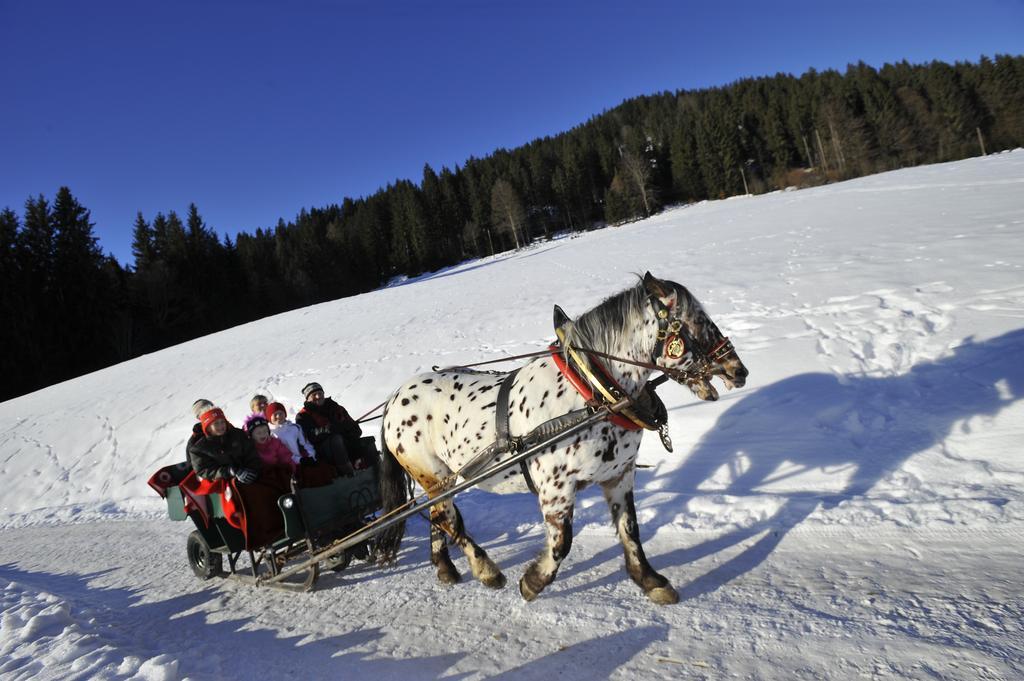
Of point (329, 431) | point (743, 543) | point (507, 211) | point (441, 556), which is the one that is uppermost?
point (507, 211)

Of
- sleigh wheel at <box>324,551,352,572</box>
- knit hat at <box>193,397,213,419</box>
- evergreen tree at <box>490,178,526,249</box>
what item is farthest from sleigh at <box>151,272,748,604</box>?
evergreen tree at <box>490,178,526,249</box>

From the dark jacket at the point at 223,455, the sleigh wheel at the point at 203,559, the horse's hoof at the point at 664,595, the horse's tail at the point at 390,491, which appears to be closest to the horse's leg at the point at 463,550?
the horse's tail at the point at 390,491

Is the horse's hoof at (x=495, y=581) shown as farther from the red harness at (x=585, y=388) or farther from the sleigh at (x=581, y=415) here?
the red harness at (x=585, y=388)

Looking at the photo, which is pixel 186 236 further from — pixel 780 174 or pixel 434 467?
pixel 780 174


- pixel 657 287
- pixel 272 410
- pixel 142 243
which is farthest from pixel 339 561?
pixel 142 243

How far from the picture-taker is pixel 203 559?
16.3 feet

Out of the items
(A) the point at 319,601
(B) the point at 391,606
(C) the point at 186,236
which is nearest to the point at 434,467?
(B) the point at 391,606

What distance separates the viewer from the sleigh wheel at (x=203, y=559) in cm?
481

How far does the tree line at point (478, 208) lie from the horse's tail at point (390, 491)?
36.2 metres

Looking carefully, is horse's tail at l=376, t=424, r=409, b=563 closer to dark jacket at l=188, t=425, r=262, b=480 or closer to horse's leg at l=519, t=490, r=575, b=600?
dark jacket at l=188, t=425, r=262, b=480

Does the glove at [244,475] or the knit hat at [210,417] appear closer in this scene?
the glove at [244,475]

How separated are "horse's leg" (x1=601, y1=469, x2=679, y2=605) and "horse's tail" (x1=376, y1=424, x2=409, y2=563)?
1962 millimetres

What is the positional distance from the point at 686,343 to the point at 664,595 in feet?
5.03

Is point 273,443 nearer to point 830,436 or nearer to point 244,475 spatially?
point 244,475
